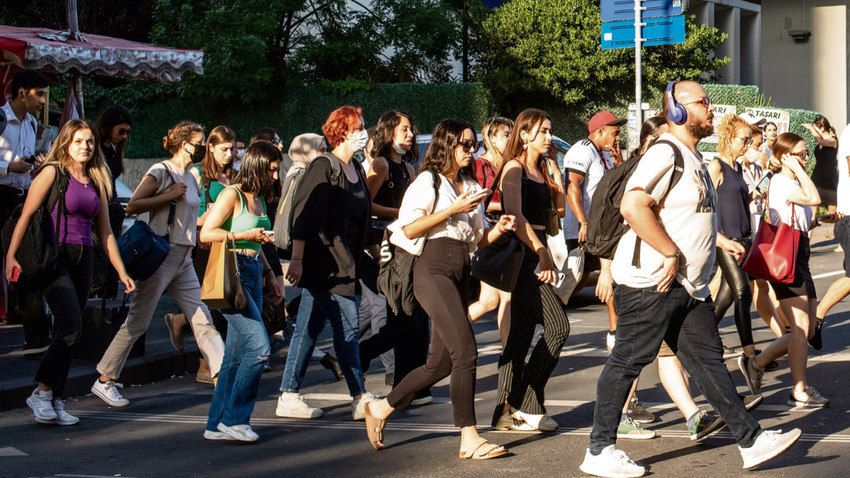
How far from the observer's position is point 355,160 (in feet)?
23.9

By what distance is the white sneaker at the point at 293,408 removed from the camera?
703 cm

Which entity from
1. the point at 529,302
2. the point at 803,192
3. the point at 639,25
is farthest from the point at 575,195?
the point at 639,25

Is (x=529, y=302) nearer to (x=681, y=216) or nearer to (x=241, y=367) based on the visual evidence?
(x=681, y=216)

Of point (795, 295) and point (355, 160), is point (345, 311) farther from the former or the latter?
point (795, 295)

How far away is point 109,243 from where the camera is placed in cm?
717

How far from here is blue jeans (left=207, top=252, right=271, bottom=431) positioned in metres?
6.33

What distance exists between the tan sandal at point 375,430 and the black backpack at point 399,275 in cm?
57

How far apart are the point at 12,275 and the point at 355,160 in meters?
2.21

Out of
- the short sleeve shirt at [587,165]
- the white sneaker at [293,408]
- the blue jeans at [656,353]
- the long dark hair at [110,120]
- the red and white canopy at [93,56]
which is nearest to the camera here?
the blue jeans at [656,353]

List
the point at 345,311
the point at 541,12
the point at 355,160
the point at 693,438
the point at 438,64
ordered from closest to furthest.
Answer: the point at 693,438 → the point at 345,311 → the point at 355,160 → the point at 541,12 → the point at 438,64

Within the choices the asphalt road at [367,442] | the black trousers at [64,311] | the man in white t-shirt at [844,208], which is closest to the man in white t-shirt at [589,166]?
the asphalt road at [367,442]

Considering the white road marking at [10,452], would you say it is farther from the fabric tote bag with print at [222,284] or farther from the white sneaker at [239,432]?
the fabric tote bag with print at [222,284]

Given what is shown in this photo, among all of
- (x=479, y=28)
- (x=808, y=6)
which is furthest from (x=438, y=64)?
(x=808, y=6)

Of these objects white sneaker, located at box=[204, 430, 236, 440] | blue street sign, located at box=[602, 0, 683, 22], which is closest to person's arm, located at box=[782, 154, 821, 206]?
white sneaker, located at box=[204, 430, 236, 440]
